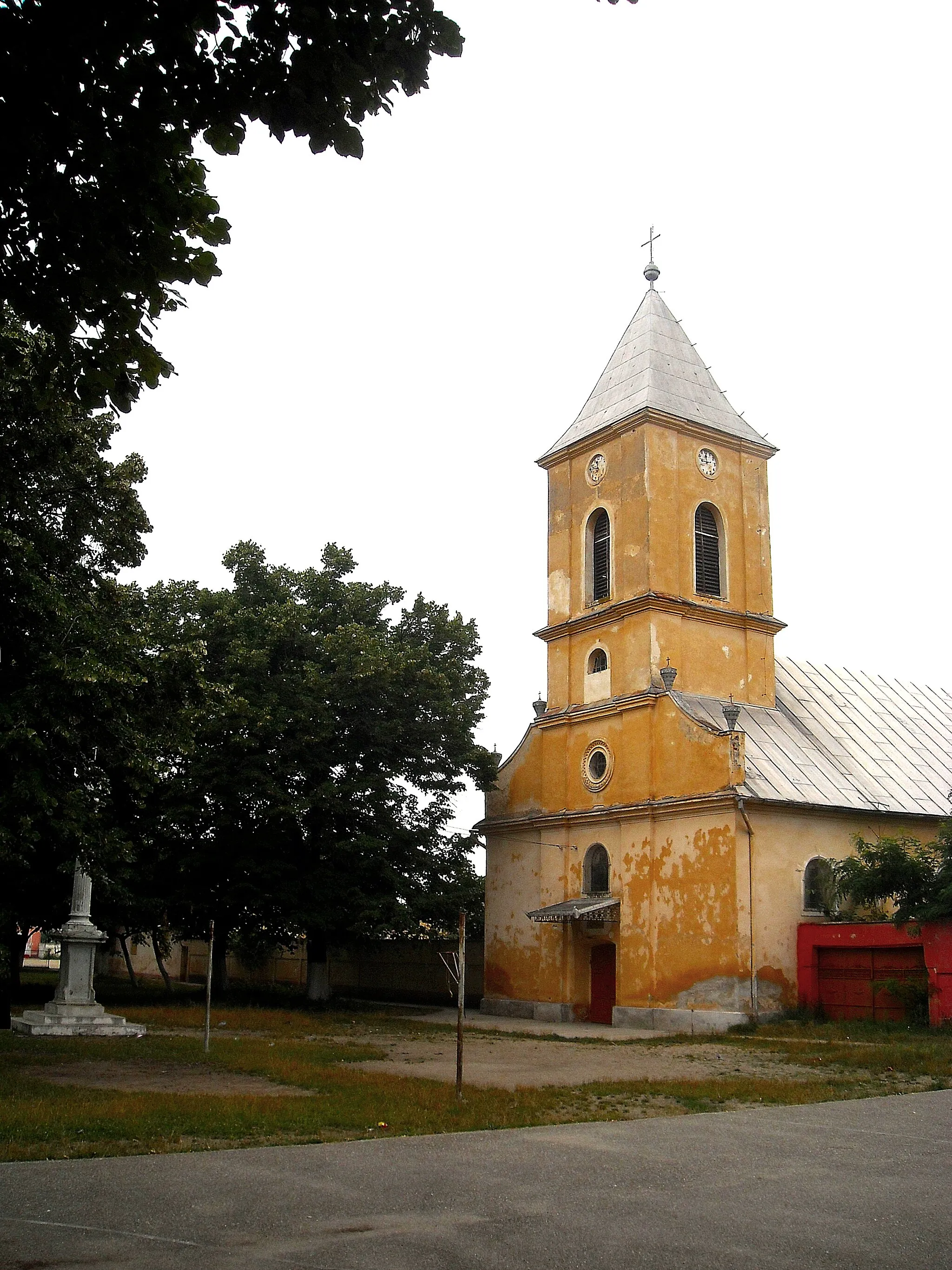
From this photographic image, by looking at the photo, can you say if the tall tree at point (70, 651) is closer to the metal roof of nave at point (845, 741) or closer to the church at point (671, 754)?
the church at point (671, 754)

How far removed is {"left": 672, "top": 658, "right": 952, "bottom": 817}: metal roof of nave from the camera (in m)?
28.8

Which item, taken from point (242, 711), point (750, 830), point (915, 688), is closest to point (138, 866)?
point (242, 711)

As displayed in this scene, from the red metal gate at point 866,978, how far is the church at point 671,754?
80cm

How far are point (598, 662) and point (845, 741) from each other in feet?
24.4

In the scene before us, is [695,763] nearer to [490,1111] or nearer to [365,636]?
[365,636]

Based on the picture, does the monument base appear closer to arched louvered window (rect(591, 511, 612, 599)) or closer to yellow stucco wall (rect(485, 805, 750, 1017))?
yellow stucco wall (rect(485, 805, 750, 1017))

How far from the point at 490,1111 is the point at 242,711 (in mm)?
16446

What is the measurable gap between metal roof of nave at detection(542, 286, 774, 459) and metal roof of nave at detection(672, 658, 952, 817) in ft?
25.8

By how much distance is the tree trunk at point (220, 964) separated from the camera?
108ft

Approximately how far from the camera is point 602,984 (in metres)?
30.1

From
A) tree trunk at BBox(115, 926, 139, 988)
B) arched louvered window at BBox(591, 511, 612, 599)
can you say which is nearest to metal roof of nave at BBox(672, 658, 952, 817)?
arched louvered window at BBox(591, 511, 612, 599)

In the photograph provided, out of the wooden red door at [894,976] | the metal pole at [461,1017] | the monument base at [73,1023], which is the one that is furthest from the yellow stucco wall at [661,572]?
the metal pole at [461,1017]

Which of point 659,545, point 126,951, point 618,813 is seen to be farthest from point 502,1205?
point 126,951

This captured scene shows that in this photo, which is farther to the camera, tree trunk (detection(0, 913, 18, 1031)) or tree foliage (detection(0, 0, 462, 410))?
tree trunk (detection(0, 913, 18, 1031))
